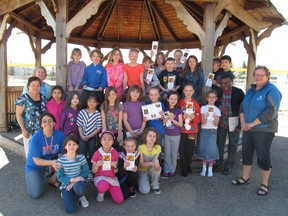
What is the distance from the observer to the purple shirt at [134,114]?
4734mm

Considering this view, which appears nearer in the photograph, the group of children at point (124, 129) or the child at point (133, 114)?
the group of children at point (124, 129)

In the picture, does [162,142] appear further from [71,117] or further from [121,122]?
[71,117]

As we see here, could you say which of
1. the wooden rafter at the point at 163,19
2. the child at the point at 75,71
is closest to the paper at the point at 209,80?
the child at the point at 75,71

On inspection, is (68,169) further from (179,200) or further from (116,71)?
(116,71)

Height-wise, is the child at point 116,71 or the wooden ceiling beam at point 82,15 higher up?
the wooden ceiling beam at point 82,15

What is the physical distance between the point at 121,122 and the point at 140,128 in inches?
14.6

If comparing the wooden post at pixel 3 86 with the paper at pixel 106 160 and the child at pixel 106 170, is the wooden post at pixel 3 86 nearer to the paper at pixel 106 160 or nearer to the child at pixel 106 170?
the child at pixel 106 170

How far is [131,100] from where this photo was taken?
15.8ft

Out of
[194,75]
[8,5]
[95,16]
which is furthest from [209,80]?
[95,16]

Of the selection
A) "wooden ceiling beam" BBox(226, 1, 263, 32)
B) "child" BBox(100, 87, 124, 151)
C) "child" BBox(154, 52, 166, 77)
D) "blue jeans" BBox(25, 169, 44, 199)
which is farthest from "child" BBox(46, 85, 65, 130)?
"wooden ceiling beam" BBox(226, 1, 263, 32)

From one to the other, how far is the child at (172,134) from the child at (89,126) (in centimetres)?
126

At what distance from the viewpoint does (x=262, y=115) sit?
4145 millimetres

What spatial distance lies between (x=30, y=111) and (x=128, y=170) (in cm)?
208

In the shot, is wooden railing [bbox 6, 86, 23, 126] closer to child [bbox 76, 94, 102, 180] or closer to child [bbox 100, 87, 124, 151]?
child [bbox 76, 94, 102, 180]
